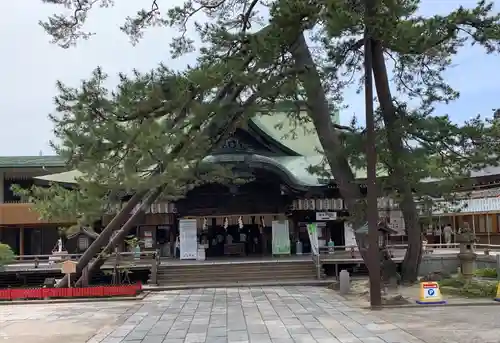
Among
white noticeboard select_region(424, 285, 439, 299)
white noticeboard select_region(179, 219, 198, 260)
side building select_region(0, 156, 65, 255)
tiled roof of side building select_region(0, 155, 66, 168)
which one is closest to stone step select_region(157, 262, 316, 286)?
white noticeboard select_region(179, 219, 198, 260)

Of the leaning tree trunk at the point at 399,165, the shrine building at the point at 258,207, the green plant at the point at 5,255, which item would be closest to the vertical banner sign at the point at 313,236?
the shrine building at the point at 258,207

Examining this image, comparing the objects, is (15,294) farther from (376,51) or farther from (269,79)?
(376,51)

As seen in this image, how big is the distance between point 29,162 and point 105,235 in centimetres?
1731

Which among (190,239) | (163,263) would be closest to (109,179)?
(163,263)

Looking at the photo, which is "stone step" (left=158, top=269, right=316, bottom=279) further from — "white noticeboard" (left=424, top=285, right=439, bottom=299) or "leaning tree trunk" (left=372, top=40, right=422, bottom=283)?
"white noticeboard" (left=424, top=285, right=439, bottom=299)

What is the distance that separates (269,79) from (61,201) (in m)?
7.09

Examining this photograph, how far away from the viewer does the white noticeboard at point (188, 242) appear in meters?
26.9

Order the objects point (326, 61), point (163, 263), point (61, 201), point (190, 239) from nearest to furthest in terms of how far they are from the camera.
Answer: point (61, 201), point (326, 61), point (163, 263), point (190, 239)

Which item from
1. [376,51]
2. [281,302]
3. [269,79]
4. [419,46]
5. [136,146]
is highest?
[376,51]

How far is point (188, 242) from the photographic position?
2703 cm

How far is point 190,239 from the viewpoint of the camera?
2705 cm

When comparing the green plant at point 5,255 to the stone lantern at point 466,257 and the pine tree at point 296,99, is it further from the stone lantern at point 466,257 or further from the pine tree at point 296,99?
the stone lantern at point 466,257

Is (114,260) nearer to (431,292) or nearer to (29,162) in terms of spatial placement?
(431,292)

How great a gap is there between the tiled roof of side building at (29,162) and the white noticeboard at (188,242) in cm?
1116
